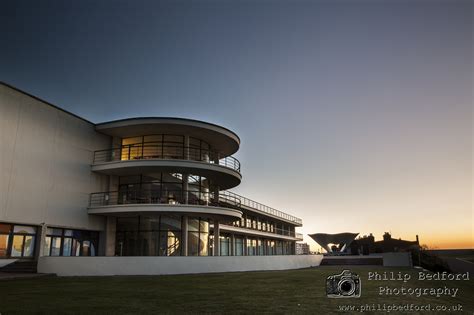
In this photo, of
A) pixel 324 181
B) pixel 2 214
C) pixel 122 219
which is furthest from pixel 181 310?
pixel 324 181

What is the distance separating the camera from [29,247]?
22.0 metres

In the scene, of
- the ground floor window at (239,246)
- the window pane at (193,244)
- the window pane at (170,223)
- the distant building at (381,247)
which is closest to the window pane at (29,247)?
the window pane at (170,223)

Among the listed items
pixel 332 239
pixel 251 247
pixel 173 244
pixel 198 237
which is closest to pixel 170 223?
pixel 173 244

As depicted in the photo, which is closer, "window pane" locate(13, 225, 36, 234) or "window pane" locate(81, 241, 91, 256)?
"window pane" locate(13, 225, 36, 234)

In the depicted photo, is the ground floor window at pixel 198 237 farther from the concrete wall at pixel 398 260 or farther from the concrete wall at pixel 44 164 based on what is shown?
the concrete wall at pixel 398 260

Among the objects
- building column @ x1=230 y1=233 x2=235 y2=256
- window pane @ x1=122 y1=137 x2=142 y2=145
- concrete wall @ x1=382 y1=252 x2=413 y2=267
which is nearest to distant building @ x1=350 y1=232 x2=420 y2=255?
concrete wall @ x1=382 y1=252 x2=413 y2=267

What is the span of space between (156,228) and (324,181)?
17658 mm

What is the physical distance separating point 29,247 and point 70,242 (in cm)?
307

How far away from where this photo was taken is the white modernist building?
2116 cm

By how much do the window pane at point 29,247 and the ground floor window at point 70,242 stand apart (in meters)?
0.82

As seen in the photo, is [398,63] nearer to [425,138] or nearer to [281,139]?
[425,138]

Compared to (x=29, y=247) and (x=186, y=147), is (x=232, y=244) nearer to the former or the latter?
(x=186, y=147)

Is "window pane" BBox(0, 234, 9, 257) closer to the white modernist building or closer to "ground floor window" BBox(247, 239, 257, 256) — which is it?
the white modernist building

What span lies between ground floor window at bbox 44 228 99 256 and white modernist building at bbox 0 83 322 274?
0.07 meters
